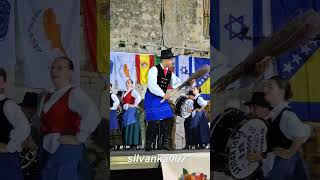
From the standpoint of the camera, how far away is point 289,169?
4191 millimetres

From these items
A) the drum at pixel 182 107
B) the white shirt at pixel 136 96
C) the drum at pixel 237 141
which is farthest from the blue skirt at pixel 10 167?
the white shirt at pixel 136 96

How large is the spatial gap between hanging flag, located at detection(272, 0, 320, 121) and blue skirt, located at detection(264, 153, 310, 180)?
0.32m

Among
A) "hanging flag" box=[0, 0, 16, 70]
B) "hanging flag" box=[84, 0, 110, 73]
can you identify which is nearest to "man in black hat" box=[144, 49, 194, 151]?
"hanging flag" box=[84, 0, 110, 73]

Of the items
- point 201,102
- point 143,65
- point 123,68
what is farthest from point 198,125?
point 143,65

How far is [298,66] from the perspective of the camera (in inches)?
166

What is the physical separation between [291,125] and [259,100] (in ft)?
0.99

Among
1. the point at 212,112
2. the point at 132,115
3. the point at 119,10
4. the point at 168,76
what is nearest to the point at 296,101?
the point at 212,112

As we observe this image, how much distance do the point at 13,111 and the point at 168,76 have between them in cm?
958

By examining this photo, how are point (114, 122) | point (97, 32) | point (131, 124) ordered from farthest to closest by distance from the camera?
point (131, 124)
point (114, 122)
point (97, 32)

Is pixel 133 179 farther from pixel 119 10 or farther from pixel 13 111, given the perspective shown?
pixel 119 10

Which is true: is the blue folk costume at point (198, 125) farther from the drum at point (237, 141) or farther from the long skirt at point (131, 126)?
the drum at point (237, 141)

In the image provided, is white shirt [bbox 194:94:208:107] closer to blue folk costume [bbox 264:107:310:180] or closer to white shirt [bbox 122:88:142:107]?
white shirt [bbox 122:88:142:107]

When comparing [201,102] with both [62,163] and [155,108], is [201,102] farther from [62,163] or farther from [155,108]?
[62,163]

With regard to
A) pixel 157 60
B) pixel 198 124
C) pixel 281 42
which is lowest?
pixel 198 124
